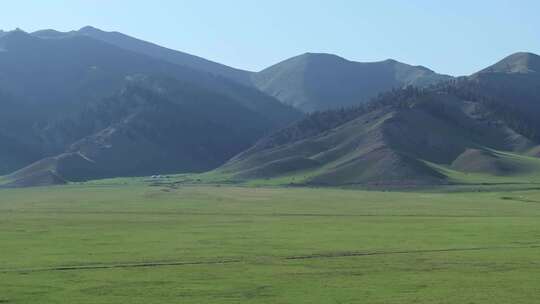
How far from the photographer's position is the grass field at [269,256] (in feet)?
184

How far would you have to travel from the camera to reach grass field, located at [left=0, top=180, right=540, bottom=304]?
184ft

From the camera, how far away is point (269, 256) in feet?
249

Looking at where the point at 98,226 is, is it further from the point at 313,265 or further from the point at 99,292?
the point at 99,292

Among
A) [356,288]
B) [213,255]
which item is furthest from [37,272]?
[356,288]

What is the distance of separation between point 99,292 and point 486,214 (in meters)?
89.6

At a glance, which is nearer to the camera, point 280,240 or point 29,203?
point 280,240

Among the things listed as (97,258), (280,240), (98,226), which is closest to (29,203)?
(98,226)

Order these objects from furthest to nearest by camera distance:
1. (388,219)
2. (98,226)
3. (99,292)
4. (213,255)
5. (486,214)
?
(486,214) < (388,219) < (98,226) < (213,255) < (99,292)

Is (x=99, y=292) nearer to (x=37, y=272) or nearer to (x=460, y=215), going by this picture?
(x=37, y=272)

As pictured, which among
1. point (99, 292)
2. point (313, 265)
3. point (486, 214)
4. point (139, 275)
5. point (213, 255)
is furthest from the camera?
point (486, 214)

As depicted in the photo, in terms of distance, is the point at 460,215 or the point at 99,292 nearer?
the point at 99,292

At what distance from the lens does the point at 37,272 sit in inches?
2539

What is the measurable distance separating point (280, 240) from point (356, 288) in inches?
1305

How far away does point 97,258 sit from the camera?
2894 inches
